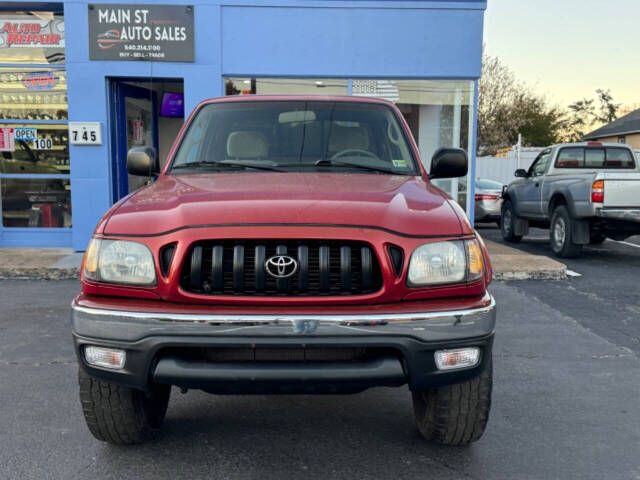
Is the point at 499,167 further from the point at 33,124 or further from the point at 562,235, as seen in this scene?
the point at 33,124

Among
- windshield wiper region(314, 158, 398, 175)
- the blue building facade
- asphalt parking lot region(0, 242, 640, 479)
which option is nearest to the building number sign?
the blue building facade

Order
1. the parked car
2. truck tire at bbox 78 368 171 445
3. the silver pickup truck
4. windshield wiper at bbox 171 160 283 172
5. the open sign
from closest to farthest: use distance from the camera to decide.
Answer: truck tire at bbox 78 368 171 445 → windshield wiper at bbox 171 160 283 172 → the silver pickup truck → the open sign → the parked car

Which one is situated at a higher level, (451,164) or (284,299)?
(451,164)

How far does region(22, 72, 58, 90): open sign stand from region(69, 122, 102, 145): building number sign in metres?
0.94

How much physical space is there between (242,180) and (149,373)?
3.74 feet

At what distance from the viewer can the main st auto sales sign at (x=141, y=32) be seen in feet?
29.6

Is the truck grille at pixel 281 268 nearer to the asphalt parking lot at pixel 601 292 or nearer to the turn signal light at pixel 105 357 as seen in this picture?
the turn signal light at pixel 105 357

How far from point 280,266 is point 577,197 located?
27.2ft

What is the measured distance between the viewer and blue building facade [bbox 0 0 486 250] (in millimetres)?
9188

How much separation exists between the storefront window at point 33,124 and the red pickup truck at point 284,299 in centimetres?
767

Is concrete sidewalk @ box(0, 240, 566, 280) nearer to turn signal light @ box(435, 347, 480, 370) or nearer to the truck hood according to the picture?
the truck hood

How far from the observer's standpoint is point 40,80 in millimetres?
9531

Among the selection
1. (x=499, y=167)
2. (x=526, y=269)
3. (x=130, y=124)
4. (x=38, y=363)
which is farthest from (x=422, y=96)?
(x=499, y=167)

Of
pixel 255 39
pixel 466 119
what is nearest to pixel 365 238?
pixel 255 39
